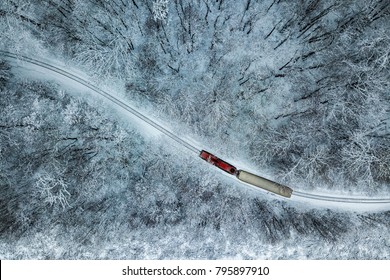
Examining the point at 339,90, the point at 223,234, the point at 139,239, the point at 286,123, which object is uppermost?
the point at 339,90

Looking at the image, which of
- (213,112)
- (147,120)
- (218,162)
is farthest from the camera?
(147,120)

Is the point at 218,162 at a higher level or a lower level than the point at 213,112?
lower

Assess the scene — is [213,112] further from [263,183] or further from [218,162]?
[263,183]

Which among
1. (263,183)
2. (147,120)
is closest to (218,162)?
(263,183)

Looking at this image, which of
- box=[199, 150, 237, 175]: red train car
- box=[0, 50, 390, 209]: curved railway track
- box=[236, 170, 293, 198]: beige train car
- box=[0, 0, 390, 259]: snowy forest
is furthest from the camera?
box=[0, 50, 390, 209]: curved railway track

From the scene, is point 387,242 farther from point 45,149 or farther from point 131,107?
point 45,149

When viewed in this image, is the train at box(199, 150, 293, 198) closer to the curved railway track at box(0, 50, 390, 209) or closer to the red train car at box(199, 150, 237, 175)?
the red train car at box(199, 150, 237, 175)

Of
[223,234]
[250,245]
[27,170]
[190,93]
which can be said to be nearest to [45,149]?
[27,170]

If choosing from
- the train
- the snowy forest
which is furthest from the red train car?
the snowy forest
